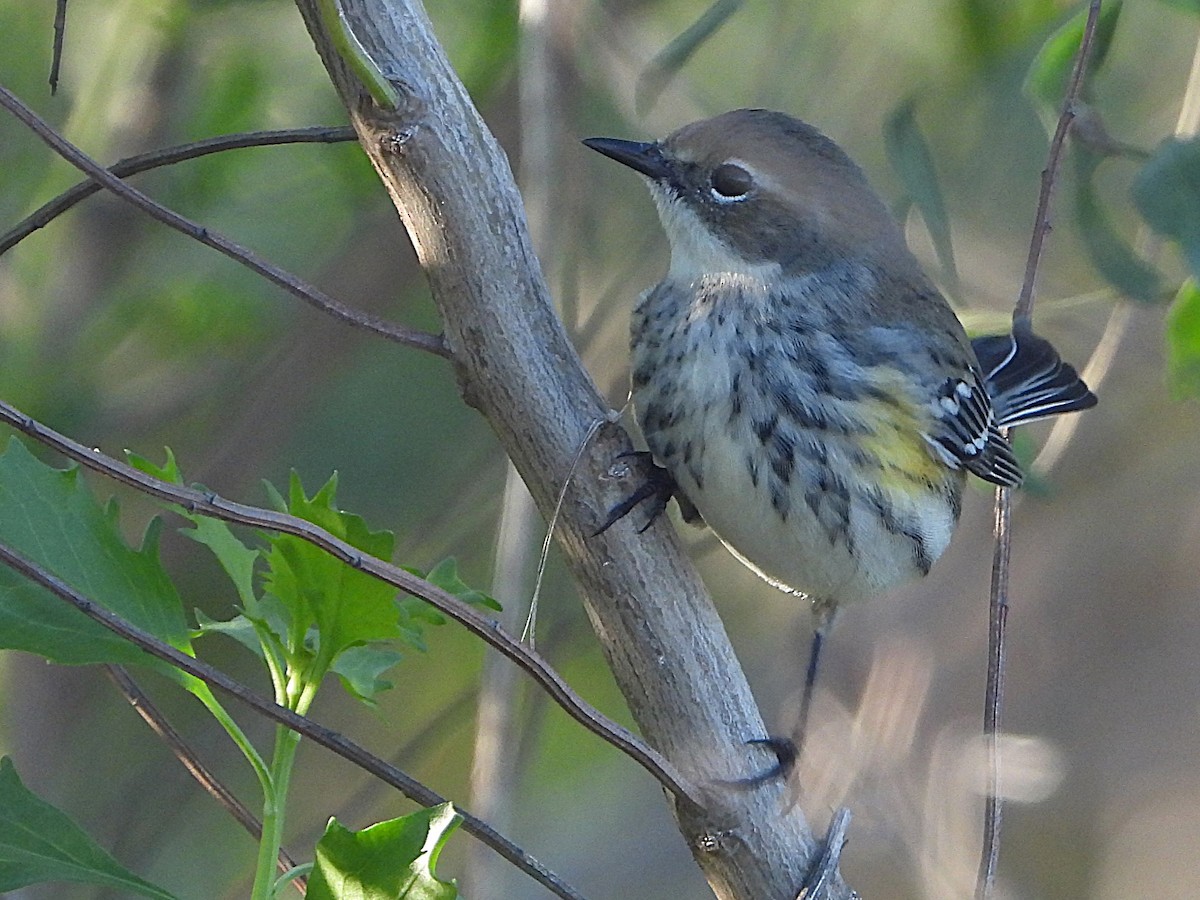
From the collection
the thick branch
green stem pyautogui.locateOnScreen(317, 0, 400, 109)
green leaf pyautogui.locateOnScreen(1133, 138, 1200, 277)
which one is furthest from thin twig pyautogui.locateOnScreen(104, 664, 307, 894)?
green leaf pyautogui.locateOnScreen(1133, 138, 1200, 277)

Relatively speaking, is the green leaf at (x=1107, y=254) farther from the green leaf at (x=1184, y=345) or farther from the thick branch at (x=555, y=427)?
the thick branch at (x=555, y=427)

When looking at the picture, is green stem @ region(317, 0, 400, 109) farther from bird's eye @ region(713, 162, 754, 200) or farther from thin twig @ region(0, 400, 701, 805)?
bird's eye @ region(713, 162, 754, 200)

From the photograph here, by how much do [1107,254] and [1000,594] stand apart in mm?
866

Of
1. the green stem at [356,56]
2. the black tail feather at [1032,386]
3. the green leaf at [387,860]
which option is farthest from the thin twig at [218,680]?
the black tail feather at [1032,386]

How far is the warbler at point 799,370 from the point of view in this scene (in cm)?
204

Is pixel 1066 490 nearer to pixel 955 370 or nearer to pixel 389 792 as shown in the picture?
pixel 955 370

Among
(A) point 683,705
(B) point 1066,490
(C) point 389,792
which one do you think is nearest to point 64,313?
(C) point 389,792

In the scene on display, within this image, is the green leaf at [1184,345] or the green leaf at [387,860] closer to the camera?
the green leaf at [387,860]

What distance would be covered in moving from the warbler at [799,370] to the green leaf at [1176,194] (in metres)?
0.23

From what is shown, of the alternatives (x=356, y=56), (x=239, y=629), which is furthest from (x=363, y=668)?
(x=356, y=56)

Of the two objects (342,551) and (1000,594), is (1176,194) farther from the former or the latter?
(342,551)

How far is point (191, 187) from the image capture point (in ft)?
8.54

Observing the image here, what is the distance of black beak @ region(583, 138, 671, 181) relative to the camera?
2.18 m

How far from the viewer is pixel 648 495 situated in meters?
1.56
